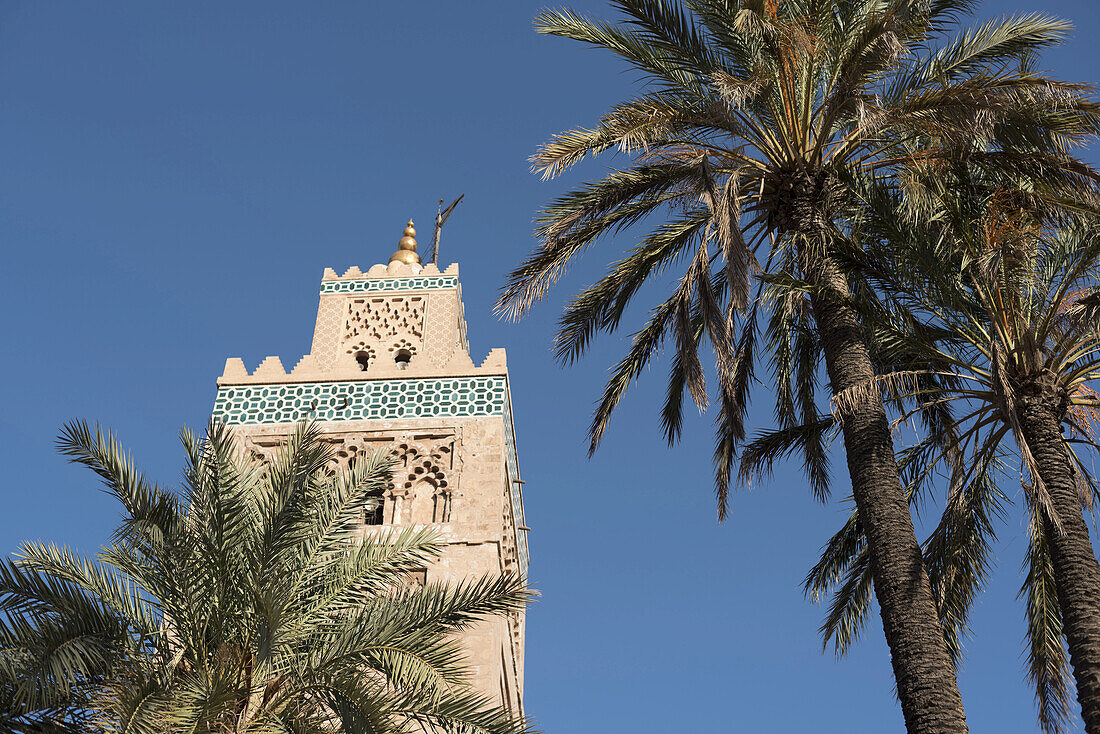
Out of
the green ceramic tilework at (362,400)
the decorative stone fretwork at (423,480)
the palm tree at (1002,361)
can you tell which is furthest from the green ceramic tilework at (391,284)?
the palm tree at (1002,361)

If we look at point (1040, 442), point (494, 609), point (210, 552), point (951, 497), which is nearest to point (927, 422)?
point (951, 497)

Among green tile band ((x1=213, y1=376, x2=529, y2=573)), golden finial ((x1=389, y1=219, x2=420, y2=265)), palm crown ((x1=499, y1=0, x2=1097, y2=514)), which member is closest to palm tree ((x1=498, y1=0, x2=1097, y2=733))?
palm crown ((x1=499, y1=0, x2=1097, y2=514))

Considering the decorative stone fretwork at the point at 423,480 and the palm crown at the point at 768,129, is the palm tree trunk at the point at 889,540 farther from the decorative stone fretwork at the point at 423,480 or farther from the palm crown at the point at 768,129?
the decorative stone fretwork at the point at 423,480

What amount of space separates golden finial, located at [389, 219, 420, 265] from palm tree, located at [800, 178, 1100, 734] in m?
8.48

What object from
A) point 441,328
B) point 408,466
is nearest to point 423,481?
point 408,466

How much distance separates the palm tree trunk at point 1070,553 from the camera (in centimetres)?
838

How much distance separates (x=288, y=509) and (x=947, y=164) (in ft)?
19.6

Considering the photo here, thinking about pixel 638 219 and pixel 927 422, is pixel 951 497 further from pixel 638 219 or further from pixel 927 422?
pixel 638 219

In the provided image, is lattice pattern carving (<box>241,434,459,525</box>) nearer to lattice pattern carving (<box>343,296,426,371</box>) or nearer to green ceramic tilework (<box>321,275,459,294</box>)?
lattice pattern carving (<box>343,296,426,371</box>)

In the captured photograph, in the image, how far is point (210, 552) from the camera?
28.3ft

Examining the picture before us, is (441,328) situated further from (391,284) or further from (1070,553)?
(1070,553)

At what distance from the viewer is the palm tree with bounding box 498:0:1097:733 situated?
9789 mm

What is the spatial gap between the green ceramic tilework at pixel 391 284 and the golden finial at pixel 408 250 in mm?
856

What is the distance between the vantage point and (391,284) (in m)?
16.8
